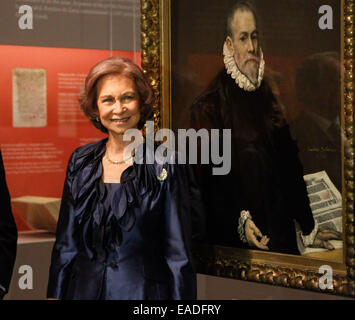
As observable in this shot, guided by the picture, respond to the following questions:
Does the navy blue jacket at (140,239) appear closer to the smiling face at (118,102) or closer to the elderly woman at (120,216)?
the elderly woman at (120,216)

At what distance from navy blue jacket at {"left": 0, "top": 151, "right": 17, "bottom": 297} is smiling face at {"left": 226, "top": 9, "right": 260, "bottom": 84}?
28.0 inches

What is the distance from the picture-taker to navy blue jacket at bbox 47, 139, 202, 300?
1574mm

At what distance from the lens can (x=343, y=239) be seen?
154 centimetres

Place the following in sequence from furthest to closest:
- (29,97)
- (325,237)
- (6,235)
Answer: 1. (29,97)
2. (6,235)
3. (325,237)

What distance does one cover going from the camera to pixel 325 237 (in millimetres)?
1566

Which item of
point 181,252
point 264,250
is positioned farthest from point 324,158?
point 181,252

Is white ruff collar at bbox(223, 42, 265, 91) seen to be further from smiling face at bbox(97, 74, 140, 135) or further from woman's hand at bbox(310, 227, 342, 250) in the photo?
woman's hand at bbox(310, 227, 342, 250)

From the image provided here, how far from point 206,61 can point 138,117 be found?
0.89 ft

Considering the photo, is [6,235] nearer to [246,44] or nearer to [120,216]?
[120,216]

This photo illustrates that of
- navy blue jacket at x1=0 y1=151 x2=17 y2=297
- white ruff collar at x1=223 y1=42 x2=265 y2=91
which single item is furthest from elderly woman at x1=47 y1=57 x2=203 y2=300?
white ruff collar at x1=223 y1=42 x2=265 y2=91

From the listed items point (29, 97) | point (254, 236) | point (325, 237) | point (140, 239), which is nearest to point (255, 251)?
point (254, 236)

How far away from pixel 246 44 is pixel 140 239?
595 millimetres

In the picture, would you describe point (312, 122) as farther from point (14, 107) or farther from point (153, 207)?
point (14, 107)

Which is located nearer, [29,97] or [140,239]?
[140,239]
